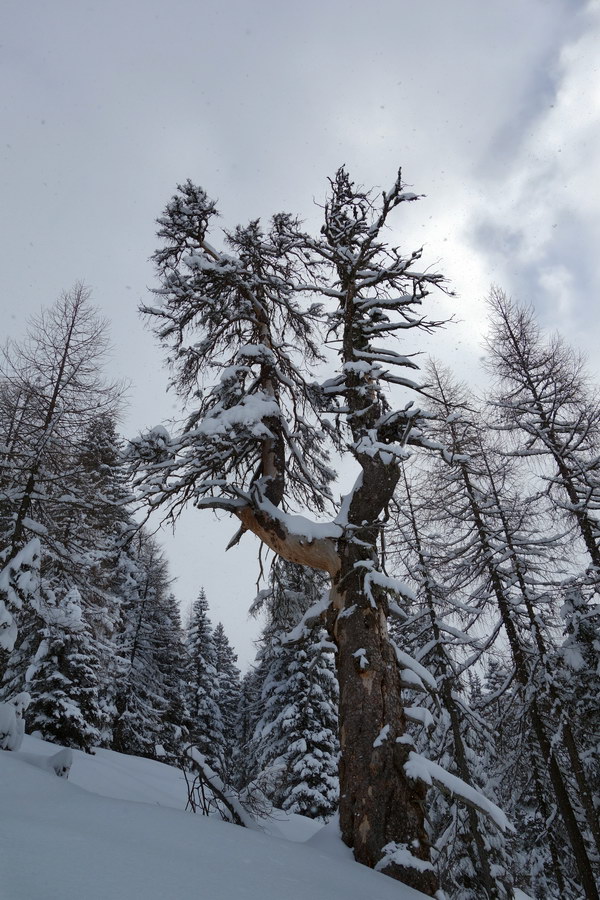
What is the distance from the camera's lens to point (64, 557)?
1027 cm

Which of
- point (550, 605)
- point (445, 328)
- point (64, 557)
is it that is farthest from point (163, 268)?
point (550, 605)

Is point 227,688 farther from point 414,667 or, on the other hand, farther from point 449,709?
point 414,667

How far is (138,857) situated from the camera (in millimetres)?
2131

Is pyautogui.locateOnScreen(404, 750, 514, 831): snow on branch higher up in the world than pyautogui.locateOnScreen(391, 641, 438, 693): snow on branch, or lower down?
lower down

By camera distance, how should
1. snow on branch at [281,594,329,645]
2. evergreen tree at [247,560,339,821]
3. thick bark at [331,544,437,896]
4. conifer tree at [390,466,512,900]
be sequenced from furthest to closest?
1. evergreen tree at [247,560,339,821]
2. conifer tree at [390,466,512,900]
3. snow on branch at [281,594,329,645]
4. thick bark at [331,544,437,896]

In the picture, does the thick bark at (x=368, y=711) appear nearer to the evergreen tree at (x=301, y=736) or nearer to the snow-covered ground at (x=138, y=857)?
the snow-covered ground at (x=138, y=857)

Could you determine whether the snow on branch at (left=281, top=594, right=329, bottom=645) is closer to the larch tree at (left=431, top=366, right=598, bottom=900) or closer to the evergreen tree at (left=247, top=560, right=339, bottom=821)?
the larch tree at (left=431, top=366, right=598, bottom=900)

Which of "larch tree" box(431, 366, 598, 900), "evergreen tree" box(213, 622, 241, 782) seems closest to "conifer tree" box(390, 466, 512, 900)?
"larch tree" box(431, 366, 598, 900)

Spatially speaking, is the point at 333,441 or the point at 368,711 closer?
the point at 368,711

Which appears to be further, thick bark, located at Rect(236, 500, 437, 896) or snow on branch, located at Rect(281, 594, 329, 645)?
snow on branch, located at Rect(281, 594, 329, 645)

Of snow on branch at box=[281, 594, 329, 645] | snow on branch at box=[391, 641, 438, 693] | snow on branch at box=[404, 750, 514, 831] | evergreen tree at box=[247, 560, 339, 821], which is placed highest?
snow on branch at box=[281, 594, 329, 645]

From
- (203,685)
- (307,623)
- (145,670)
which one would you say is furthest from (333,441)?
(203,685)

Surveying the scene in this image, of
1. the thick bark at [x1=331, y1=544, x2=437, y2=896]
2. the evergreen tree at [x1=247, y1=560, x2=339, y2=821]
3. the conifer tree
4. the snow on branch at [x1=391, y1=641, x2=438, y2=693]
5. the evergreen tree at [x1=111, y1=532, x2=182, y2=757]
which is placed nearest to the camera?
the thick bark at [x1=331, y1=544, x2=437, y2=896]

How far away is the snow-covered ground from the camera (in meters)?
1.82
